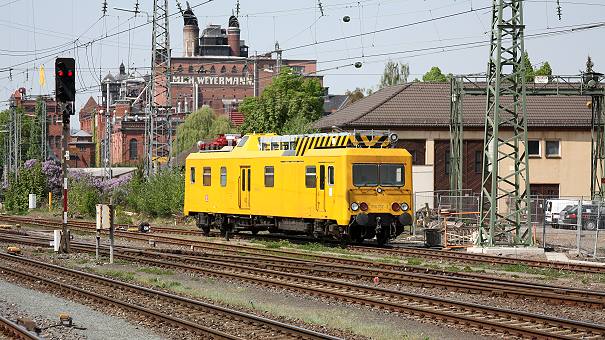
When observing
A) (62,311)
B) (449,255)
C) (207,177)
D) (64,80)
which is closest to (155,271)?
(64,80)

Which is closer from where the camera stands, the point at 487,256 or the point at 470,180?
the point at 487,256

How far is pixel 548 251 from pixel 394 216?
471 cm

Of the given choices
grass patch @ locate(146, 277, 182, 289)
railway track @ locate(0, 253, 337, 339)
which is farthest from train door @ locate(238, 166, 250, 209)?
grass patch @ locate(146, 277, 182, 289)

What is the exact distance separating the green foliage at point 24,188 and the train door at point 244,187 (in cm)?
3524

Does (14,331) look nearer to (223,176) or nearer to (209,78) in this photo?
(223,176)

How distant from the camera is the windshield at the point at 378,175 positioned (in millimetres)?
29641

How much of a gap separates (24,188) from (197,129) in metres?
53.2

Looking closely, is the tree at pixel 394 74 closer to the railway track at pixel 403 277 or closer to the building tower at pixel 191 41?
the building tower at pixel 191 41

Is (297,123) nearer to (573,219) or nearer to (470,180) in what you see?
(470,180)

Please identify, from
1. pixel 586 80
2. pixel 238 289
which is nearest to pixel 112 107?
pixel 586 80

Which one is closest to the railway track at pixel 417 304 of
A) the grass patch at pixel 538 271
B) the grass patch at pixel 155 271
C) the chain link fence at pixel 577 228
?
the grass patch at pixel 155 271

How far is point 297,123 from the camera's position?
60219mm

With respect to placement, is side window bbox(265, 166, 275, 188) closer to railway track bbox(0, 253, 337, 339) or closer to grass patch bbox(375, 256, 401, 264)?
grass patch bbox(375, 256, 401, 264)

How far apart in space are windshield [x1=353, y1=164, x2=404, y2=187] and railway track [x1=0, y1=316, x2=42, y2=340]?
15.3 metres
